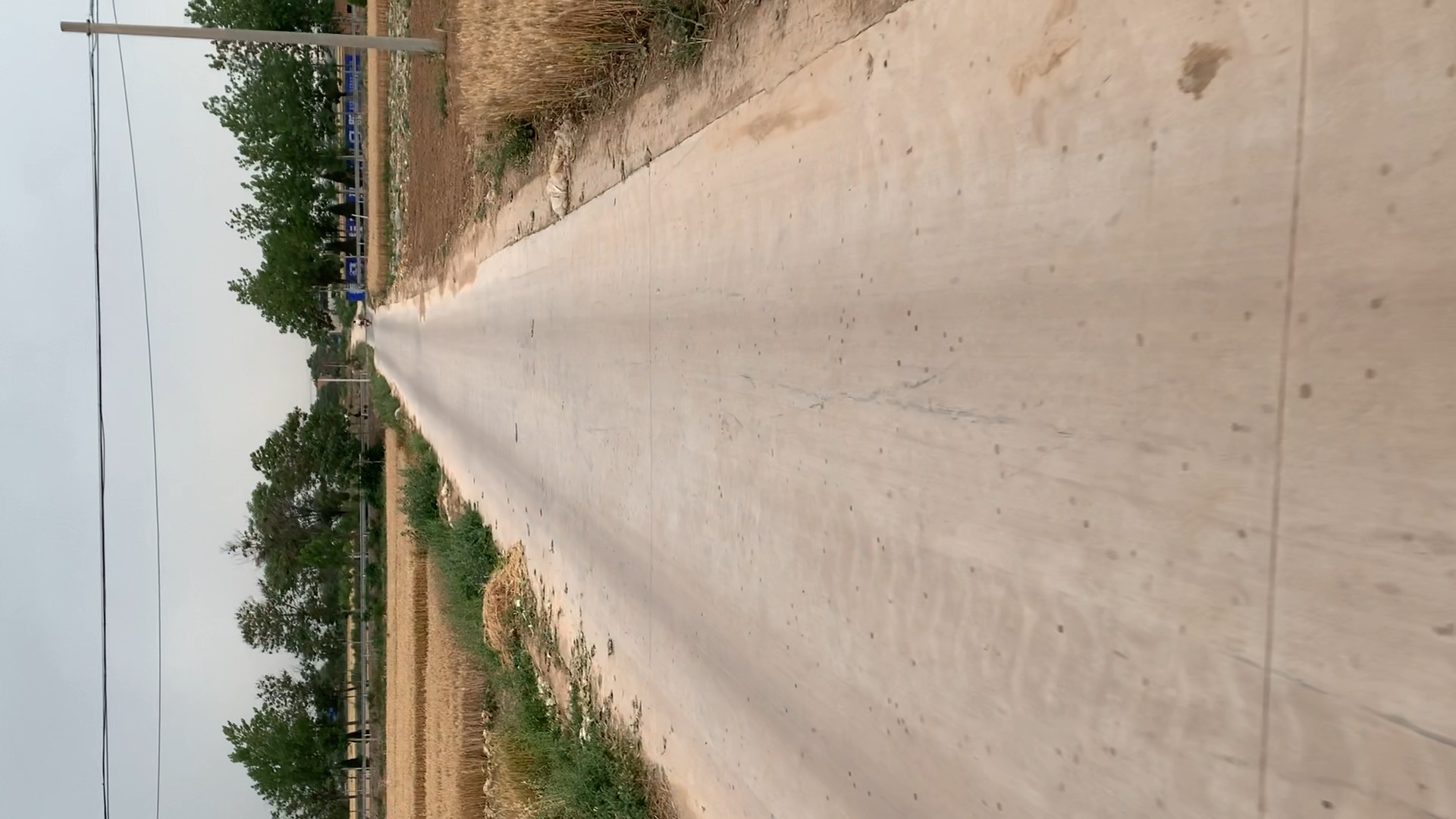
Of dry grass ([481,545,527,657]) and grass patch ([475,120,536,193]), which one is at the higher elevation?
grass patch ([475,120,536,193])

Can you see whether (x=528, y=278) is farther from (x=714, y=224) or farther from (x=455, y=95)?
(x=714, y=224)

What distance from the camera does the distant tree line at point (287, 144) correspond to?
33.5m

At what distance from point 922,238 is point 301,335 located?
138 feet

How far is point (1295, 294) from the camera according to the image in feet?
7.12

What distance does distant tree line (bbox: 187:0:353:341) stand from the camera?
33469mm

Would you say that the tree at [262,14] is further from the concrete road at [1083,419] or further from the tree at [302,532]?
the concrete road at [1083,419]

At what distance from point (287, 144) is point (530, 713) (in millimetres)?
32873

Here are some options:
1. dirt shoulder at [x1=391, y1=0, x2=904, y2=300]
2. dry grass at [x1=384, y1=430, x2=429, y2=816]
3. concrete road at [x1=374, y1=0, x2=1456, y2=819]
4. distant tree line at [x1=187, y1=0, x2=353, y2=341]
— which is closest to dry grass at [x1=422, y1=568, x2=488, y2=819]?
dry grass at [x1=384, y1=430, x2=429, y2=816]

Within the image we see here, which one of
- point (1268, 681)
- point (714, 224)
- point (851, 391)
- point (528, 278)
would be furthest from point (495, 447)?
point (1268, 681)

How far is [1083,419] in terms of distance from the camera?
2740mm

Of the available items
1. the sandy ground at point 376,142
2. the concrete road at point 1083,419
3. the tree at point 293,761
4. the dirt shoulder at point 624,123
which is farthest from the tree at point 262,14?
the concrete road at point 1083,419

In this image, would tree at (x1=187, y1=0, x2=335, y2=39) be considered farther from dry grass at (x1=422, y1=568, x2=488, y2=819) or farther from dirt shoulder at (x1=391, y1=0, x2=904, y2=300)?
dry grass at (x1=422, y1=568, x2=488, y2=819)

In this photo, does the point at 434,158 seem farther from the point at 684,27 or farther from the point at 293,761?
the point at 293,761

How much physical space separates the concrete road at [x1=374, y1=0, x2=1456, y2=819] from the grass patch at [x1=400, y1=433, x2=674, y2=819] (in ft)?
4.35
